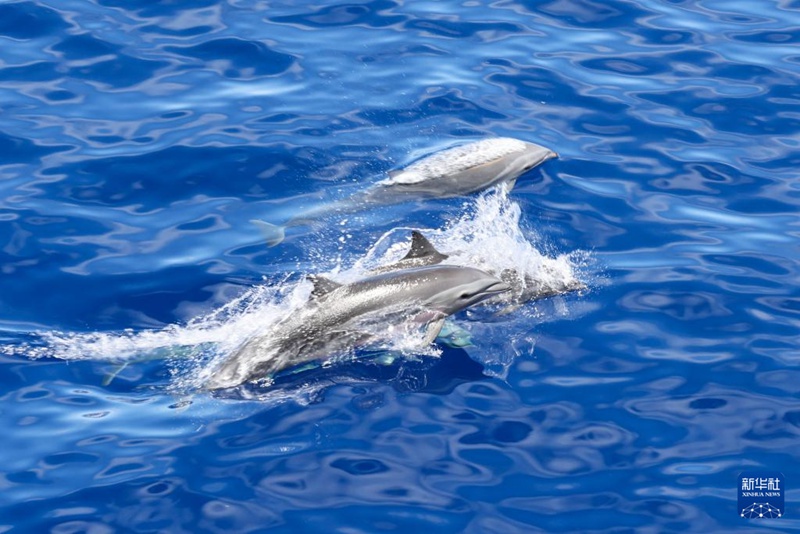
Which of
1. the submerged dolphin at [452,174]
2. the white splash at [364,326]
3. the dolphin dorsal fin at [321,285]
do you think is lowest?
the white splash at [364,326]

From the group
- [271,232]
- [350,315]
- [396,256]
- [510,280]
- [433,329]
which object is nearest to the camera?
[350,315]

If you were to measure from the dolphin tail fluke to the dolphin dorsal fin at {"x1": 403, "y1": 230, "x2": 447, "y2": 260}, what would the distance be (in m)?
1.96

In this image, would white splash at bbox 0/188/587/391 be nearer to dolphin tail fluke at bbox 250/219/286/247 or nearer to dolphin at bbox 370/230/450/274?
dolphin at bbox 370/230/450/274

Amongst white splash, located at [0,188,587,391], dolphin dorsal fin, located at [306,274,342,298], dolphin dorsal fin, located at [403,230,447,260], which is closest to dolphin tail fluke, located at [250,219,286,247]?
white splash, located at [0,188,587,391]

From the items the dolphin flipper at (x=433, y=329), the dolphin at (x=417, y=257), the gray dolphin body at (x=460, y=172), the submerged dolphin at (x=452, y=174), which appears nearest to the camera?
the dolphin flipper at (x=433, y=329)

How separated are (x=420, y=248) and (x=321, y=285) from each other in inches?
61.4

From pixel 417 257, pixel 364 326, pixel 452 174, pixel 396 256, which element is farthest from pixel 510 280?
pixel 452 174

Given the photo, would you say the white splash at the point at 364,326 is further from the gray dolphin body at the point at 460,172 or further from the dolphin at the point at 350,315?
the gray dolphin body at the point at 460,172

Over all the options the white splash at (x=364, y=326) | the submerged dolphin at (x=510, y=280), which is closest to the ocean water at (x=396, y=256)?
the white splash at (x=364, y=326)

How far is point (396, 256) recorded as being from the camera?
14.1 meters

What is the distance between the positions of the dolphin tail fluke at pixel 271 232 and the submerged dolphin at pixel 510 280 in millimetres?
1741

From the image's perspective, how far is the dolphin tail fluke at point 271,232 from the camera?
14.4 meters

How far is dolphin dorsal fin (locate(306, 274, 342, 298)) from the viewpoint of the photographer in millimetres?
12367

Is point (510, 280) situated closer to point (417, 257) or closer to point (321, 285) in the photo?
point (417, 257)
